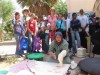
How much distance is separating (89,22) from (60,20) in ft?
3.49

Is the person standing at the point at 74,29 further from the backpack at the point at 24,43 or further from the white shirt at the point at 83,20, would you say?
the backpack at the point at 24,43

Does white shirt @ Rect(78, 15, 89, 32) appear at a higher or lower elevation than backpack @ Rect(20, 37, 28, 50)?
higher

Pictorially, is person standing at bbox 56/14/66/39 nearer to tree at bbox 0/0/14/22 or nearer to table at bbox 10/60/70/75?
table at bbox 10/60/70/75

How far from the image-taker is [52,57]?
23.0ft

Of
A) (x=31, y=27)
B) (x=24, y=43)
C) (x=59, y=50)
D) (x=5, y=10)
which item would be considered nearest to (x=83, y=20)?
(x=31, y=27)

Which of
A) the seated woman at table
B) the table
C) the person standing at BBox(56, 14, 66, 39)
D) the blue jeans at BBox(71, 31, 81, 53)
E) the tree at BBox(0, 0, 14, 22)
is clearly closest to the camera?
the table

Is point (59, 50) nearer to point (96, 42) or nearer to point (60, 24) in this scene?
point (96, 42)

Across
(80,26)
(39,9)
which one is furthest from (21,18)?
(39,9)

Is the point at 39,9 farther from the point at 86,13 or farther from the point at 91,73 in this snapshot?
the point at 91,73

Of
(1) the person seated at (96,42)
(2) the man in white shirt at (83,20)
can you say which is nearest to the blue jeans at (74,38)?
(2) the man in white shirt at (83,20)

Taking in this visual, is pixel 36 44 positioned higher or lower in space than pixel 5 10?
lower

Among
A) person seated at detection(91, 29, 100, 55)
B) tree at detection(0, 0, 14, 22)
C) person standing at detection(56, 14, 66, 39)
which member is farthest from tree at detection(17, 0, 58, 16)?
person seated at detection(91, 29, 100, 55)

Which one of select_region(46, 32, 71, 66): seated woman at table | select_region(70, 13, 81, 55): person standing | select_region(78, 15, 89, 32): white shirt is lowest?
select_region(46, 32, 71, 66): seated woman at table

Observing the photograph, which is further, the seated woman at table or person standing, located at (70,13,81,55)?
person standing, located at (70,13,81,55)
